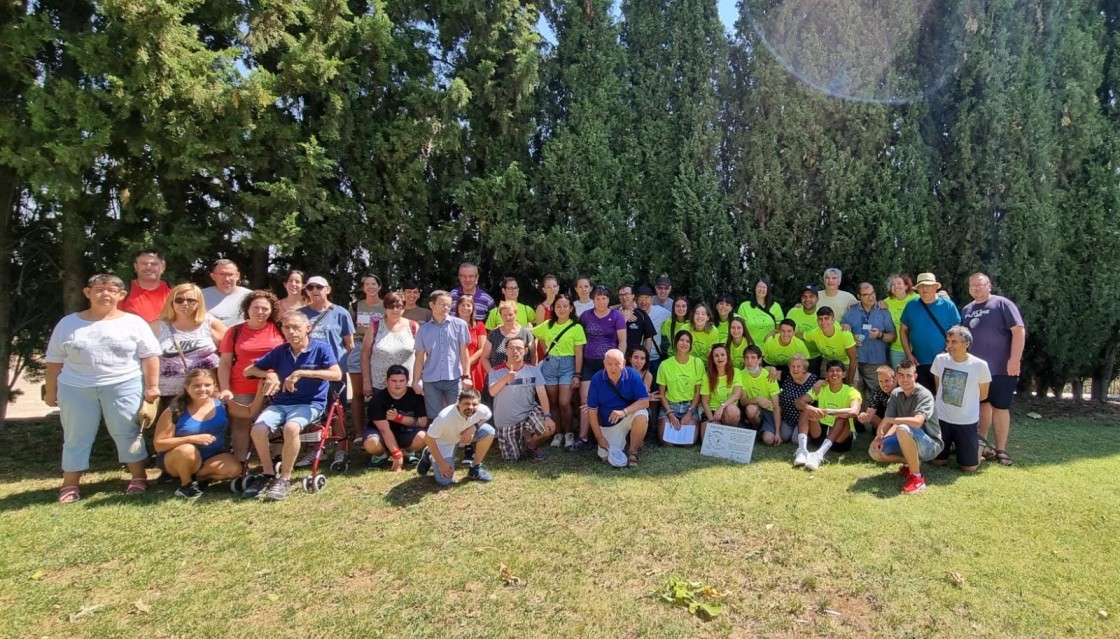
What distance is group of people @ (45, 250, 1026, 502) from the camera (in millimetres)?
4543

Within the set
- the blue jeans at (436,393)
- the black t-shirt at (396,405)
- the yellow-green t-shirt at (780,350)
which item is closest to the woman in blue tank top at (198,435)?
the black t-shirt at (396,405)

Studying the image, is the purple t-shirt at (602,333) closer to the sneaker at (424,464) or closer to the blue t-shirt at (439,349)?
the blue t-shirt at (439,349)

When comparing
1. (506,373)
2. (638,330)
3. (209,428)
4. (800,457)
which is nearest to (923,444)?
(800,457)

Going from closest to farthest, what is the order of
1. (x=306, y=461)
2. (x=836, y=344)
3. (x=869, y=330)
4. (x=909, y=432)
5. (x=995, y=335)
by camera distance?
(x=909, y=432)
(x=306, y=461)
(x=995, y=335)
(x=836, y=344)
(x=869, y=330)

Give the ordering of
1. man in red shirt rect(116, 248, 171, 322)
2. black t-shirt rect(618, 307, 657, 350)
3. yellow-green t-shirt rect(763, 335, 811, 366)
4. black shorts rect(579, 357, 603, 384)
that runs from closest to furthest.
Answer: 1. man in red shirt rect(116, 248, 171, 322)
2. black shorts rect(579, 357, 603, 384)
3. yellow-green t-shirt rect(763, 335, 811, 366)
4. black t-shirt rect(618, 307, 657, 350)

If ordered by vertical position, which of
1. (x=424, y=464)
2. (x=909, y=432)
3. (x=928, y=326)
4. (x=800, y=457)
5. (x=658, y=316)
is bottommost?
(x=424, y=464)

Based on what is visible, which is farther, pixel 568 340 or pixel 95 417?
pixel 568 340

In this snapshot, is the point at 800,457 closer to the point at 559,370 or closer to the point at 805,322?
the point at 805,322

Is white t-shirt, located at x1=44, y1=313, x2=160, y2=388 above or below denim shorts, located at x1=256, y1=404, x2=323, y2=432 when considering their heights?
above

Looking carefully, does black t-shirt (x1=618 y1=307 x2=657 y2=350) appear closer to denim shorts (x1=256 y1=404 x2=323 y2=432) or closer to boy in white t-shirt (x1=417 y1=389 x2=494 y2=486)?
boy in white t-shirt (x1=417 y1=389 x2=494 y2=486)

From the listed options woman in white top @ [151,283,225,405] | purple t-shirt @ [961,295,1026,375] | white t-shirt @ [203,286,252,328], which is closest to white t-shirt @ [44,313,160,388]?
woman in white top @ [151,283,225,405]

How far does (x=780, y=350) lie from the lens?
632 cm

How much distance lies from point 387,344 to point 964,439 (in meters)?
5.16

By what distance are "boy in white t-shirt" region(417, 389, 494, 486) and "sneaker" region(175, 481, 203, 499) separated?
1.75 metres
